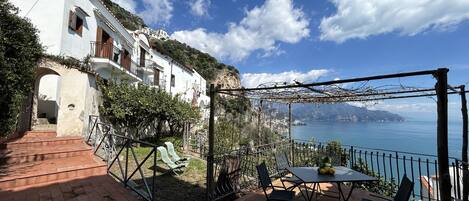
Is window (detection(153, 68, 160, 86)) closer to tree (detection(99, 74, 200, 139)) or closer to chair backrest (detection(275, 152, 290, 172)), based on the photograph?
tree (detection(99, 74, 200, 139))

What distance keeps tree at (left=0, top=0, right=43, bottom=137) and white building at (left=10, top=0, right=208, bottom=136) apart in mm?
1332

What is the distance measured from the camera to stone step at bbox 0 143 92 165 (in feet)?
20.3

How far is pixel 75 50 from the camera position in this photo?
11.6m

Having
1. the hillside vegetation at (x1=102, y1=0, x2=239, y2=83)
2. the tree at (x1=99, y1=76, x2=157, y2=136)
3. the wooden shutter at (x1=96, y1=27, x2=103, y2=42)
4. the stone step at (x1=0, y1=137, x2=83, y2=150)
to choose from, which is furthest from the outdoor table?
the hillside vegetation at (x1=102, y1=0, x2=239, y2=83)

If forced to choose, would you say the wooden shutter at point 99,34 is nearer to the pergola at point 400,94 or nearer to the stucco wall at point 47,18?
the stucco wall at point 47,18

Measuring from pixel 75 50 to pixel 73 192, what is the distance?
8.77 m

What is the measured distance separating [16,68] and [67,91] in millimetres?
1974

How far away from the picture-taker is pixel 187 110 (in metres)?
15.0

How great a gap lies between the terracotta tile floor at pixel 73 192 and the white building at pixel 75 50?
401cm

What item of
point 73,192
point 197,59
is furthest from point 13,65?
point 197,59

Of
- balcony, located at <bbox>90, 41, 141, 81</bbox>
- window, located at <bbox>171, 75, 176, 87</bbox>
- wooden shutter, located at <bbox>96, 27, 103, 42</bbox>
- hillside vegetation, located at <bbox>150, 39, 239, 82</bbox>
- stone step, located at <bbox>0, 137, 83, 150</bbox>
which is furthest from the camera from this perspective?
hillside vegetation, located at <bbox>150, 39, 239, 82</bbox>

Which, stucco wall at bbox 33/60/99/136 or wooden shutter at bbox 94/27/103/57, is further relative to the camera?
wooden shutter at bbox 94/27/103/57

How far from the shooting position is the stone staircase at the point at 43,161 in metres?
5.26

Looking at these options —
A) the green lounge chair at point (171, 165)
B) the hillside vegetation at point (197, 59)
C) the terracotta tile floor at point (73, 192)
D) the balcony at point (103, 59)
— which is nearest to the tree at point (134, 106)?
the balcony at point (103, 59)
